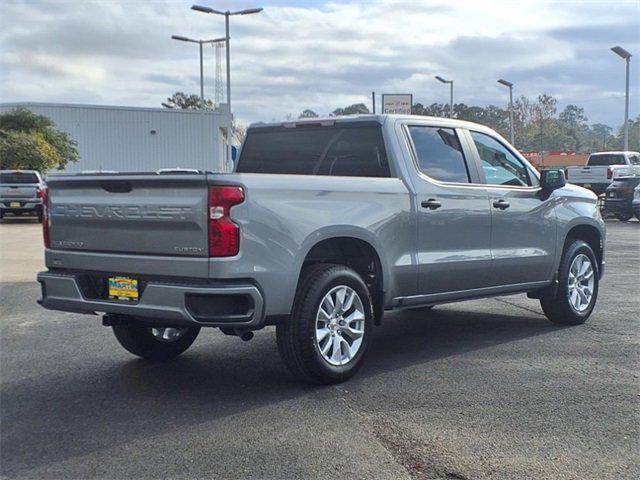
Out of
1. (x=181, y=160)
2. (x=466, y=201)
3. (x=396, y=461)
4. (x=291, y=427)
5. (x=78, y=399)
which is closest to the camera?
(x=396, y=461)

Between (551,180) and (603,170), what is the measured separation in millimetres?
23645

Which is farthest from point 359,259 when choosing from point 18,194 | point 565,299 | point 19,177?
point 19,177

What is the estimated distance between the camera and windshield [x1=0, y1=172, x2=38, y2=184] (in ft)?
80.6

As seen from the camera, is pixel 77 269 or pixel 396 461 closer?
pixel 396 461

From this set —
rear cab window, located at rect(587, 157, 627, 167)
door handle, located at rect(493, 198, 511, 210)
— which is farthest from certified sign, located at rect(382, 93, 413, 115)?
door handle, located at rect(493, 198, 511, 210)

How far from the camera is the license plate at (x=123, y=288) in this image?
5148 millimetres

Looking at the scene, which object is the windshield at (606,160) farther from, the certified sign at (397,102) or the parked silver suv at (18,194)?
the parked silver suv at (18,194)

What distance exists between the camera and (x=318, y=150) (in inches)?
263

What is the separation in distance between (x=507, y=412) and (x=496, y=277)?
7.24ft

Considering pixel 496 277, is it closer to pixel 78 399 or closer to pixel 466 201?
pixel 466 201

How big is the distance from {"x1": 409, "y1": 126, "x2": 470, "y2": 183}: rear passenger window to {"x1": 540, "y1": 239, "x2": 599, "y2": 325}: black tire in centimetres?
165

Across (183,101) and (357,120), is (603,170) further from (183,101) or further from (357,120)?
(183,101)

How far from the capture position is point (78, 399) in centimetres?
528

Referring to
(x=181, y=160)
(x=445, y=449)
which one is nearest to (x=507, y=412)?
(x=445, y=449)
